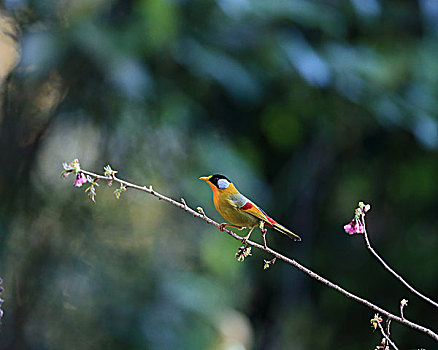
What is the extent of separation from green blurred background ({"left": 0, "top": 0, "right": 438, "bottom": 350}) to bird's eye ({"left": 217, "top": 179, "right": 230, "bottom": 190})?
2.62ft

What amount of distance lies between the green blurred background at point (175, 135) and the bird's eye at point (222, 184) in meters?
0.80

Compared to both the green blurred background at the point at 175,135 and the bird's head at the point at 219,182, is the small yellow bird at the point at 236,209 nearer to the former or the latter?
the bird's head at the point at 219,182

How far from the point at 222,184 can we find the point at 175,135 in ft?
3.72

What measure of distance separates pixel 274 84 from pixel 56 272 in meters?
0.90

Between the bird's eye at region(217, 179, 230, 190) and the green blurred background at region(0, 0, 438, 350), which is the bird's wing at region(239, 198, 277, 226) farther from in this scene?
the green blurred background at region(0, 0, 438, 350)

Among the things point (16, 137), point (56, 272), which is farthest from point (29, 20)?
point (56, 272)

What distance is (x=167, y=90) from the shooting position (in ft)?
5.08

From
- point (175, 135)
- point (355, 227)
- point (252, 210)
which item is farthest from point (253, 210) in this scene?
point (175, 135)

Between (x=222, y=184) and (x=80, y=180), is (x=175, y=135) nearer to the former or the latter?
(x=222, y=184)

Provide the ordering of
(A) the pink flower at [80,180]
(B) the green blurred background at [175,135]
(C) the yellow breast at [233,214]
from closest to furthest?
(A) the pink flower at [80,180] < (C) the yellow breast at [233,214] < (B) the green blurred background at [175,135]

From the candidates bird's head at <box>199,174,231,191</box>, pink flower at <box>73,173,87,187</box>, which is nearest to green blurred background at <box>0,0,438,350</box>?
bird's head at <box>199,174,231,191</box>

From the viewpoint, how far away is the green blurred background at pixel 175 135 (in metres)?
1.48

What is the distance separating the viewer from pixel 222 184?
55cm

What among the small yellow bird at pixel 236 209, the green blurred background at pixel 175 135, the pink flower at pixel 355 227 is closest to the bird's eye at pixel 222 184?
the small yellow bird at pixel 236 209
